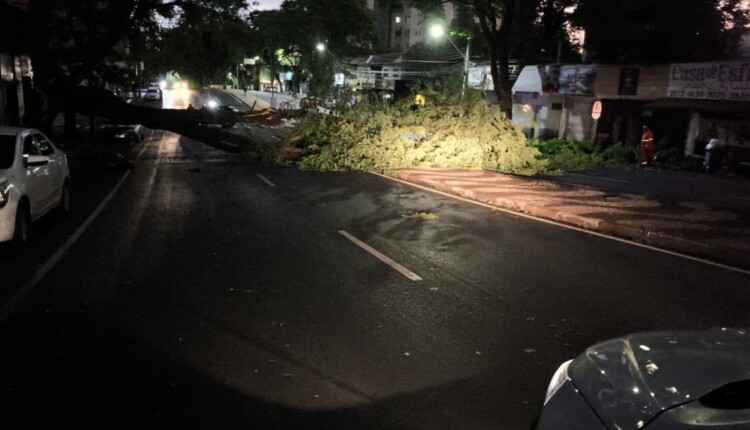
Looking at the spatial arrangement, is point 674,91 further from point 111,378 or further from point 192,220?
point 111,378

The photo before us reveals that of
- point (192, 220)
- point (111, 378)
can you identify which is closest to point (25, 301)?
point (111, 378)

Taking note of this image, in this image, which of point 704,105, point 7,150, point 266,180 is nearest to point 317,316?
point 7,150

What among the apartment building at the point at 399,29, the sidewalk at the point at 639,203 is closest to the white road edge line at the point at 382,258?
the sidewalk at the point at 639,203

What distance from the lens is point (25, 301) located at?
21.1 feet

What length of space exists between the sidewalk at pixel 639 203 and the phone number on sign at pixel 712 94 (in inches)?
113

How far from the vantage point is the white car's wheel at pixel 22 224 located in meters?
8.45

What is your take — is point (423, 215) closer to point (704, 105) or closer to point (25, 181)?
point (25, 181)

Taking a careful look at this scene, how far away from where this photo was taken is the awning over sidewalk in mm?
21625

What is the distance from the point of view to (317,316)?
242 inches

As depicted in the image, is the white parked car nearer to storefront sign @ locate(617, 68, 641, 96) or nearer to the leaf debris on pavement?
the leaf debris on pavement

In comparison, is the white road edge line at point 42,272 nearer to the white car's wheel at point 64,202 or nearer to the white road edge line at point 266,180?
the white car's wheel at point 64,202

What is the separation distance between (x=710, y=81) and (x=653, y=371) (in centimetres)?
2297

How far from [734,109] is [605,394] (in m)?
22.9

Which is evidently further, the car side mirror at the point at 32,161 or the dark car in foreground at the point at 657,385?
the car side mirror at the point at 32,161
